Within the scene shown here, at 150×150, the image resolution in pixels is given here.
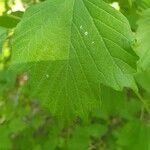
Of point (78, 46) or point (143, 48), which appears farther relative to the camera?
point (143, 48)

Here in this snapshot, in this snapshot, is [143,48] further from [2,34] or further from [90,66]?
[2,34]

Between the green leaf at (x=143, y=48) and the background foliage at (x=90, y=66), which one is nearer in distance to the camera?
the background foliage at (x=90, y=66)

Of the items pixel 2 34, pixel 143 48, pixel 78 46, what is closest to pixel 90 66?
pixel 78 46

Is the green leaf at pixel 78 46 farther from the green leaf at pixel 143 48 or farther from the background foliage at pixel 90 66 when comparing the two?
the green leaf at pixel 143 48

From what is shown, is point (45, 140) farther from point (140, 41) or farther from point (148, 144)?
point (140, 41)

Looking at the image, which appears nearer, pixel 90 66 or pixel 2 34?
pixel 90 66

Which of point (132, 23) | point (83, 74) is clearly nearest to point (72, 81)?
point (83, 74)

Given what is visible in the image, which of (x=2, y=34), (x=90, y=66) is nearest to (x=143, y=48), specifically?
(x=90, y=66)

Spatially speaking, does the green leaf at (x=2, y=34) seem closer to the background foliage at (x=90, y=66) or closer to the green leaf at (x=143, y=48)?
the background foliage at (x=90, y=66)

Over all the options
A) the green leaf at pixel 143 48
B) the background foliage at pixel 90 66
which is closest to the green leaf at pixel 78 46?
the background foliage at pixel 90 66
